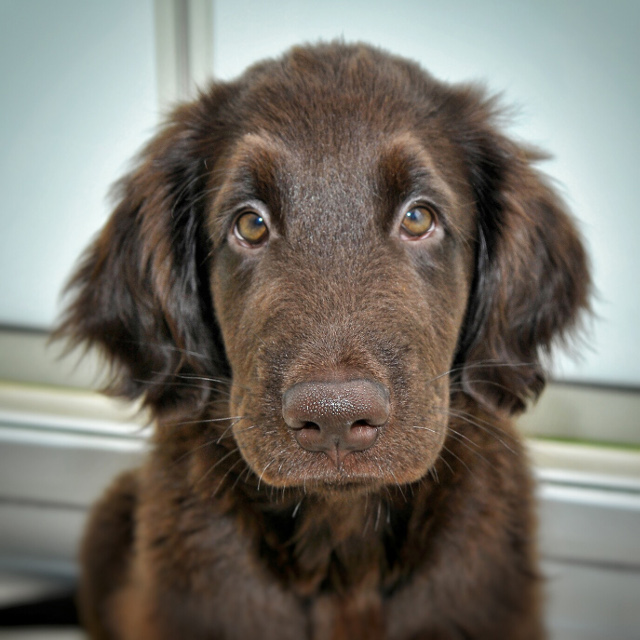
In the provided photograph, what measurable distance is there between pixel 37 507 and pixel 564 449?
5.62ft

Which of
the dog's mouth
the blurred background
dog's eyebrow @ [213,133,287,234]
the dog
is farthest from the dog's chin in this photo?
the blurred background

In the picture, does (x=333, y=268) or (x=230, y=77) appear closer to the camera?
(x=333, y=268)

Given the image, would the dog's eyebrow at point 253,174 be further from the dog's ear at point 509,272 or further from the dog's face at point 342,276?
the dog's ear at point 509,272

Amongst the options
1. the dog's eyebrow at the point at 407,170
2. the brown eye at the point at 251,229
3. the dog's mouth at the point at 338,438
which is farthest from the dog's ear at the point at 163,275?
the dog's eyebrow at the point at 407,170

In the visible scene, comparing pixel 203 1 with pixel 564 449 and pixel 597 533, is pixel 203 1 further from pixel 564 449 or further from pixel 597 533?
pixel 597 533

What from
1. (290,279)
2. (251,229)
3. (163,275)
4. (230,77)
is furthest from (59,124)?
(290,279)

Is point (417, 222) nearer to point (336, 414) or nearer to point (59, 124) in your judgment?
point (336, 414)

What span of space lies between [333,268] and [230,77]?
2.20 feet

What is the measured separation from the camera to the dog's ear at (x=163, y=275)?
1.56 metres

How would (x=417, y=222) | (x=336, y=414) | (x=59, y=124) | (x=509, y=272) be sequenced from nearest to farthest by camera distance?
(x=336, y=414)
(x=417, y=222)
(x=509, y=272)
(x=59, y=124)

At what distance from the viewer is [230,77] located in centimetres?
171

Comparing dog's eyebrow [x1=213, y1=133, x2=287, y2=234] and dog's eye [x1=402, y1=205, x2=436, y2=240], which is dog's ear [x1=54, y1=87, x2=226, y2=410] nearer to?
dog's eyebrow [x1=213, y1=133, x2=287, y2=234]

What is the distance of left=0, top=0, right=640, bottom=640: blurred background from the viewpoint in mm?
1809

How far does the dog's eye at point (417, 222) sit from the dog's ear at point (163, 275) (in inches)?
17.1
